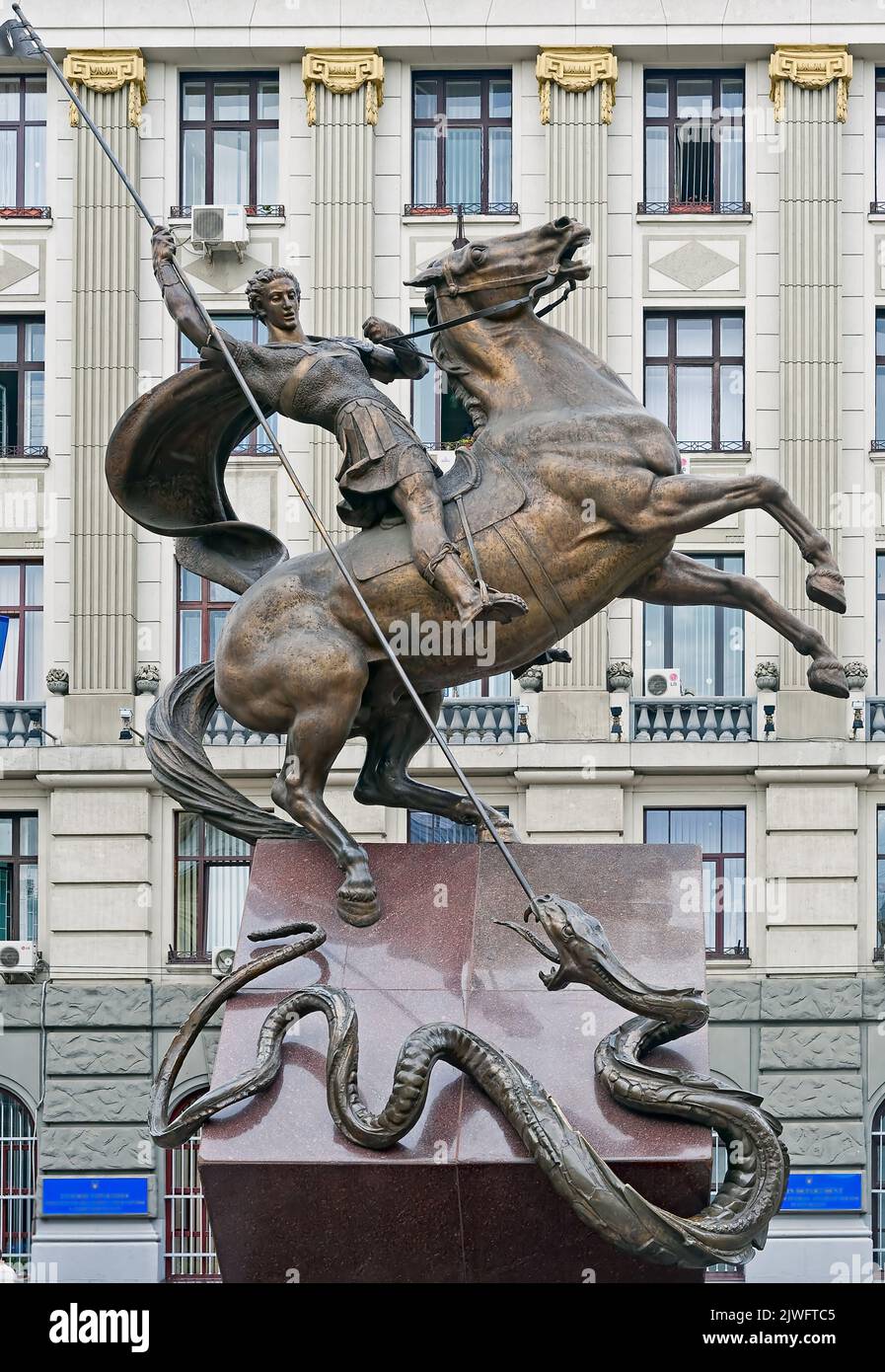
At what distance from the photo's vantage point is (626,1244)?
9867 millimetres

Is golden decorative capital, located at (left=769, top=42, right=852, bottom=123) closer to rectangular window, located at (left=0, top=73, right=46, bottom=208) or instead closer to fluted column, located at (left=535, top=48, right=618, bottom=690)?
fluted column, located at (left=535, top=48, right=618, bottom=690)

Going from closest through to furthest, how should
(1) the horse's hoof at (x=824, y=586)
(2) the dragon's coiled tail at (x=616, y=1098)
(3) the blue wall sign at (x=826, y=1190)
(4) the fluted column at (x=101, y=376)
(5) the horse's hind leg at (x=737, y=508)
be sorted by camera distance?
(2) the dragon's coiled tail at (x=616, y=1098)
(5) the horse's hind leg at (x=737, y=508)
(1) the horse's hoof at (x=824, y=586)
(3) the blue wall sign at (x=826, y=1190)
(4) the fluted column at (x=101, y=376)

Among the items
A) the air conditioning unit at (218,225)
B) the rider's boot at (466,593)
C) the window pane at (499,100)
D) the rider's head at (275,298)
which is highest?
the window pane at (499,100)

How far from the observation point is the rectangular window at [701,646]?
34.4 metres

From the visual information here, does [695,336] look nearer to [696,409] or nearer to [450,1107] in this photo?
[696,409]

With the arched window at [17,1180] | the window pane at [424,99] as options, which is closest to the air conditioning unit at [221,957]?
the arched window at [17,1180]

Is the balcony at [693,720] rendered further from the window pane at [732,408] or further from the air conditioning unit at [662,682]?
the window pane at [732,408]

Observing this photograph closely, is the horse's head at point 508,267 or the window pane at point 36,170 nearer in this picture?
the horse's head at point 508,267

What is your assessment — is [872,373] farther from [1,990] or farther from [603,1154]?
[603,1154]

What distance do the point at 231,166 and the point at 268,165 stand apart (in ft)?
1.68

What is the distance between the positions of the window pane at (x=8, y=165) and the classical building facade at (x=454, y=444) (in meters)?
0.04

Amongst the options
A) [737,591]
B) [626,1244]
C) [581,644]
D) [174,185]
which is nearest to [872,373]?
[581,644]

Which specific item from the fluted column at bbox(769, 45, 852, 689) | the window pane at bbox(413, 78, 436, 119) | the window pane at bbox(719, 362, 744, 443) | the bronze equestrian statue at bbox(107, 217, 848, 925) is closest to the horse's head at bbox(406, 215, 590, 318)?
the bronze equestrian statue at bbox(107, 217, 848, 925)

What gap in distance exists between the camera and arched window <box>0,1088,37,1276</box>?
32.5 meters
